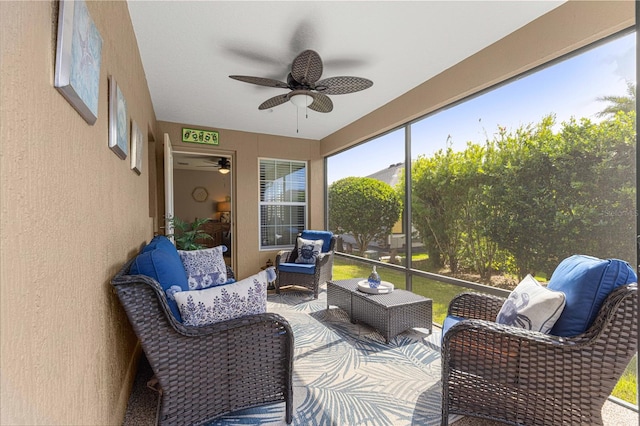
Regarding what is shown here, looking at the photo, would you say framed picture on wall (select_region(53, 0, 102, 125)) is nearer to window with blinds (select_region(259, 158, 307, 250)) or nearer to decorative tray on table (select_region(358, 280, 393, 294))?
decorative tray on table (select_region(358, 280, 393, 294))

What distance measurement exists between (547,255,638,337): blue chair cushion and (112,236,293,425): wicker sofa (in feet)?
4.71

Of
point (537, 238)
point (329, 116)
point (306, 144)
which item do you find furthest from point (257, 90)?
point (537, 238)

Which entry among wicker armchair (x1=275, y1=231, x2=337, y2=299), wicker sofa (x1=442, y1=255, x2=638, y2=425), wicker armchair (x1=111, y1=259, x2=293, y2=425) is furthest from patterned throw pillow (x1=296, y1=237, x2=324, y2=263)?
wicker sofa (x1=442, y1=255, x2=638, y2=425)

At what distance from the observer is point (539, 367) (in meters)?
1.43

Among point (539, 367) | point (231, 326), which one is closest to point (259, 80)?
point (231, 326)

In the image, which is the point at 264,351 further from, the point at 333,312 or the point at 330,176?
the point at 330,176

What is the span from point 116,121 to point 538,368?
8.21 feet

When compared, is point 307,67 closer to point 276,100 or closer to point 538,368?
point 276,100

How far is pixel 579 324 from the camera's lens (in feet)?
4.64

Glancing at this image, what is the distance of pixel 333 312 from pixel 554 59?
3.08 metres

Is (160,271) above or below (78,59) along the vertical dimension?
below

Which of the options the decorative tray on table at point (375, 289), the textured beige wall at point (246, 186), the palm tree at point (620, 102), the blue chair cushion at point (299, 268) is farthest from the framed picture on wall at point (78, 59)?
the textured beige wall at point (246, 186)

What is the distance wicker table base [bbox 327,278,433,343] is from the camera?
8.40 feet

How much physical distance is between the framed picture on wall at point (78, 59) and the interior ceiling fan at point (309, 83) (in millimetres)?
1322
